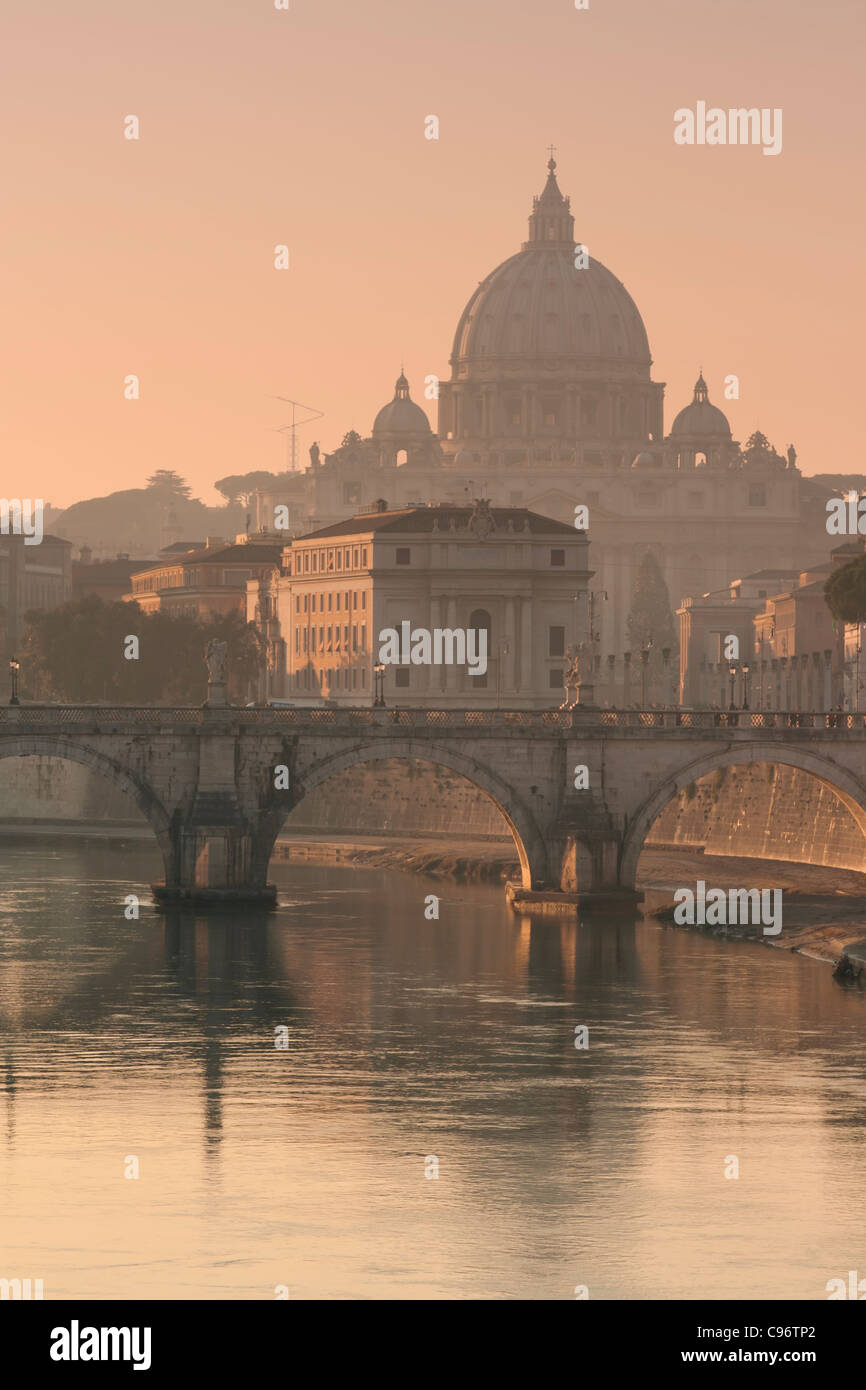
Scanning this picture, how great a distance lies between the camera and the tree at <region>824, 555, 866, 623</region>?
96.8 m

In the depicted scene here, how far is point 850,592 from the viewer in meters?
97.7

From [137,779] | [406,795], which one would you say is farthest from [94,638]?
[137,779]

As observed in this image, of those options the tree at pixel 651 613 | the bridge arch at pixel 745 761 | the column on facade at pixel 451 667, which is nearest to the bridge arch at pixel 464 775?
the bridge arch at pixel 745 761

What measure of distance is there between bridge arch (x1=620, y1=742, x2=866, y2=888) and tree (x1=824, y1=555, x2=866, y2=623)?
22544 mm

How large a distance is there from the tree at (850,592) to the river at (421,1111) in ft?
96.5

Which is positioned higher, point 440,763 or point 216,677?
point 216,677

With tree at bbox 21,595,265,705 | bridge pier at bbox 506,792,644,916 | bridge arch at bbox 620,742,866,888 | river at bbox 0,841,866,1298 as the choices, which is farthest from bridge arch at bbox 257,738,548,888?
tree at bbox 21,595,265,705

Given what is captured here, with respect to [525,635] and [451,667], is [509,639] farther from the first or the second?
[451,667]

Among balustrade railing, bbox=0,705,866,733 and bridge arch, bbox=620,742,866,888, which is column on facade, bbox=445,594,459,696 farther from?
bridge arch, bbox=620,742,866,888

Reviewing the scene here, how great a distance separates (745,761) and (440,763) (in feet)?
26.5

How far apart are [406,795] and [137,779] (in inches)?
1284

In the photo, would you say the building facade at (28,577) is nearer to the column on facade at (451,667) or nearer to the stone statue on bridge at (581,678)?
the column on facade at (451,667)

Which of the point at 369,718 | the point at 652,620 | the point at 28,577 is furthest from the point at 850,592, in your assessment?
the point at 28,577
